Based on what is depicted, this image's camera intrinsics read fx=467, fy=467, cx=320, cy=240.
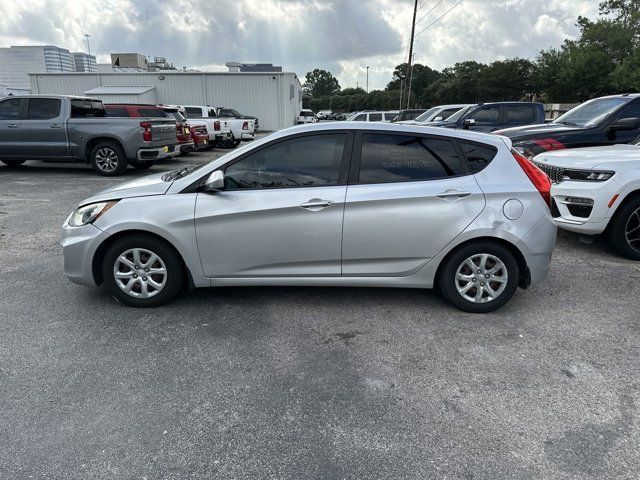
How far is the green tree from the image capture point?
130 metres

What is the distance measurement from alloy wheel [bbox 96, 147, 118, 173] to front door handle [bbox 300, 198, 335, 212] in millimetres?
9384

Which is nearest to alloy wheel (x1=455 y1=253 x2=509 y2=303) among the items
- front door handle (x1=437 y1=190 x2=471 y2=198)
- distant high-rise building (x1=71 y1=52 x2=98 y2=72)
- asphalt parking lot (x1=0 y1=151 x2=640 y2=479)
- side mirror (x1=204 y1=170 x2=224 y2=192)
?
asphalt parking lot (x1=0 y1=151 x2=640 y2=479)

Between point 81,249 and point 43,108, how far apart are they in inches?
376

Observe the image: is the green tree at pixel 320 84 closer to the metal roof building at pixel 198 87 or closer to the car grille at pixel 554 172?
the metal roof building at pixel 198 87

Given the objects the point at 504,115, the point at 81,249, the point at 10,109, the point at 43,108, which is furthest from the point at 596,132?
the point at 10,109

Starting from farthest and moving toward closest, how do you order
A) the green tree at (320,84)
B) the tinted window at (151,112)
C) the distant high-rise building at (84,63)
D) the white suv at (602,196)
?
the green tree at (320,84) → the distant high-rise building at (84,63) → the tinted window at (151,112) → the white suv at (602,196)

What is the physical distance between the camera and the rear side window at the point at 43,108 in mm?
11516

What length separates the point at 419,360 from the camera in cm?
337

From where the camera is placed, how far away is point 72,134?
11.4m

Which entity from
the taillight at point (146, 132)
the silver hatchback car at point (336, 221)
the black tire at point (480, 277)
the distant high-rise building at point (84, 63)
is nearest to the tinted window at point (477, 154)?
the silver hatchback car at point (336, 221)

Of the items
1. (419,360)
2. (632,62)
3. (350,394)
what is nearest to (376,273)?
Answer: (419,360)

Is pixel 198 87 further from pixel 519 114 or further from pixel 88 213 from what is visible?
pixel 88 213

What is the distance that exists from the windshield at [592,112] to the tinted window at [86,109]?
433 inches

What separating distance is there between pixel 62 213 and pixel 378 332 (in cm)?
639
